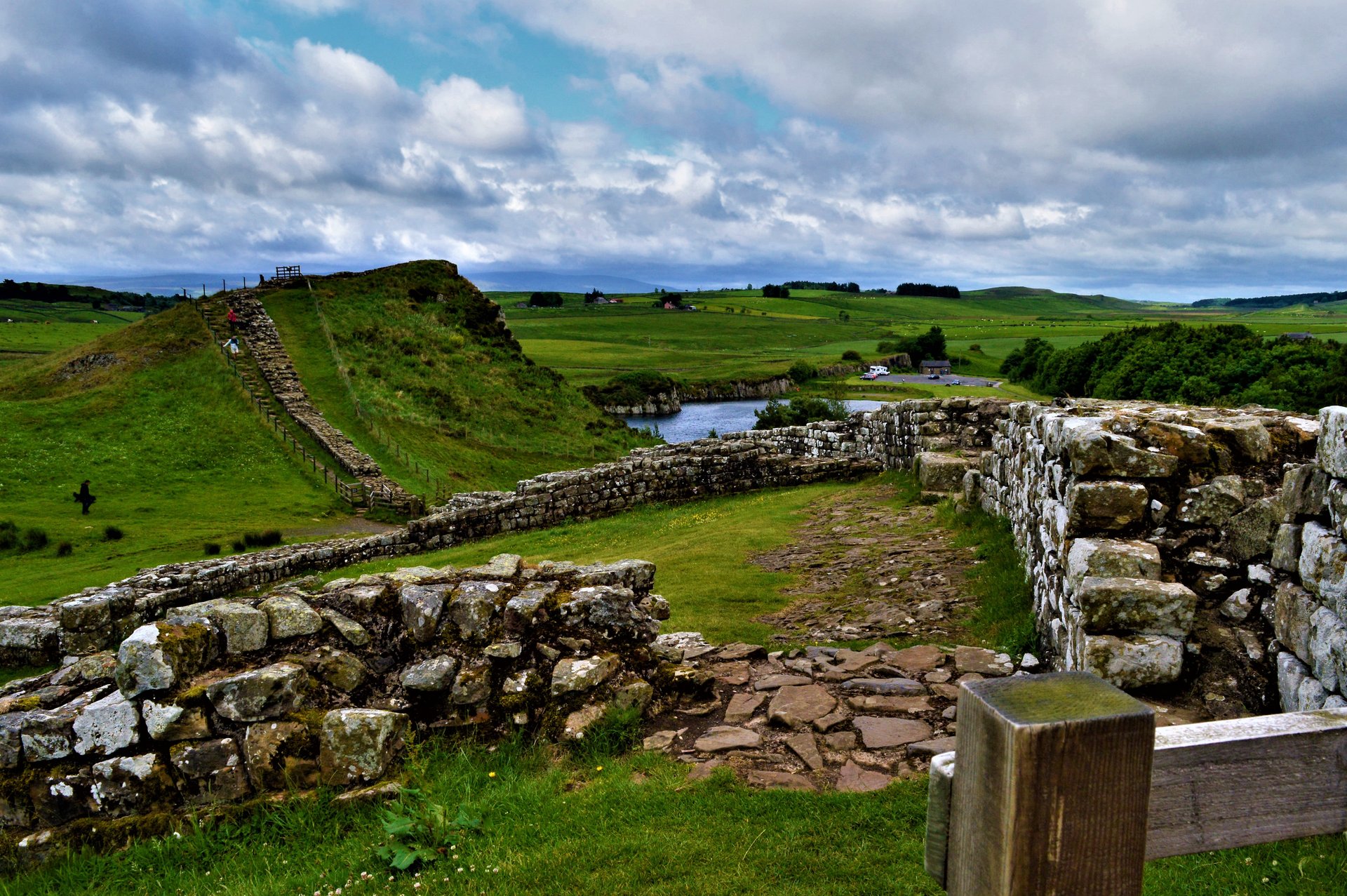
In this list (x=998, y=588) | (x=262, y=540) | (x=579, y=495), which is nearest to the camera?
(x=998, y=588)

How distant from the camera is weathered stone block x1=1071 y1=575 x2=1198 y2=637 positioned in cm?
605

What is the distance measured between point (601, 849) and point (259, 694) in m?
2.92

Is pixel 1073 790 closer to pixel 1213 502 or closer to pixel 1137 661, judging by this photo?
pixel 1137 661

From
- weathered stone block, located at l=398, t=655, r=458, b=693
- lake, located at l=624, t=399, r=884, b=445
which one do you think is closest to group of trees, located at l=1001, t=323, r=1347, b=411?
lake, located at l=624, t=399, r=884, b=445

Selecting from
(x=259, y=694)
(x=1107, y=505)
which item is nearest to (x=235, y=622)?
(x=259, y=694)

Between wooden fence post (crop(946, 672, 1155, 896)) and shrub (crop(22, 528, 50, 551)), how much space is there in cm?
2922

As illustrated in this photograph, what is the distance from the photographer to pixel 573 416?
5256cm

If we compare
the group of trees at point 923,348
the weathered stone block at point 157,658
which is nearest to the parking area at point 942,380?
the group of trees at point 923,348

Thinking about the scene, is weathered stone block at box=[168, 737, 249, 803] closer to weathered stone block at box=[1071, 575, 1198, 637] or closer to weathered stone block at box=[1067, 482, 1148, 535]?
weathered stone block at box=[1071, 575, 1198, 637]

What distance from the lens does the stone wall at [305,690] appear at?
18.4ft

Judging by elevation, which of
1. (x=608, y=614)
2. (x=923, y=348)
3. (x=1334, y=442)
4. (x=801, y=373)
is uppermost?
(x=923, y=348)

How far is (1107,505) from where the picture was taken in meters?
6.80

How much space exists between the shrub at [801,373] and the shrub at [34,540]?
11120 cm

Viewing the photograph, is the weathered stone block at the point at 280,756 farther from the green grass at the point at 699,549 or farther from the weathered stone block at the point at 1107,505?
the weathered stone block at the point at 1107,505
